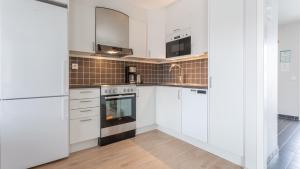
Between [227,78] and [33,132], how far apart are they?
2.43 metres

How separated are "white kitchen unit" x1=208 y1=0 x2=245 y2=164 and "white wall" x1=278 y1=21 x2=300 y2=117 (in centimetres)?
347

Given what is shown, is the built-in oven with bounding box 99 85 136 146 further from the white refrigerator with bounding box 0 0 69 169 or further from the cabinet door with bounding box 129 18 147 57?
the cabinet door with bounding box 129 18 147 57

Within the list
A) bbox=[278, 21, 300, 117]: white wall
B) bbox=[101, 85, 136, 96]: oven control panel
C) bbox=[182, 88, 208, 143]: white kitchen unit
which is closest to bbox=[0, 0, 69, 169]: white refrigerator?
bbox=[101, 85, 136, 96]: oven control panel

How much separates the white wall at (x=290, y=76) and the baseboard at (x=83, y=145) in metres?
4.91

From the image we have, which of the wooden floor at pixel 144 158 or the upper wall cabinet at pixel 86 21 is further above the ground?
the upper wall cabinet at pixel 86 21

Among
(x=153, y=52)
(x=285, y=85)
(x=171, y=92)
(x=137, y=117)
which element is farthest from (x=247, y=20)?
(x=285, y=85)

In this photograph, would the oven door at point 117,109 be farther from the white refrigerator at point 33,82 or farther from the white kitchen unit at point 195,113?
the white kitchen unit at point 195,113

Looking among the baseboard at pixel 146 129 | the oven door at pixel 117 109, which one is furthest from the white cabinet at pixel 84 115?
the baseboard at pixel 146 129

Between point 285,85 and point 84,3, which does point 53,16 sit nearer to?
point 84,3

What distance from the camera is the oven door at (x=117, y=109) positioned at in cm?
249

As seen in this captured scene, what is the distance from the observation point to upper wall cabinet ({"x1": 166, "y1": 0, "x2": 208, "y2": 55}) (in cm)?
241

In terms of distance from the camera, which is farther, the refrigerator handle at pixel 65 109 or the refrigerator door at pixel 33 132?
the refrigerator handle at pixel 65 109

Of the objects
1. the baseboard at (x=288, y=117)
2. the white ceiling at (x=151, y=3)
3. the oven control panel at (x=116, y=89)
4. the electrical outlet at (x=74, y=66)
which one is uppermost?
the white ceiling at (x=151, y=3)

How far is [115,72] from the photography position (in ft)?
10.3
